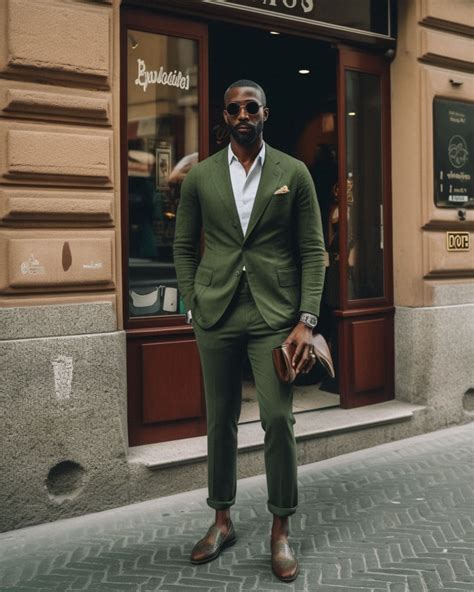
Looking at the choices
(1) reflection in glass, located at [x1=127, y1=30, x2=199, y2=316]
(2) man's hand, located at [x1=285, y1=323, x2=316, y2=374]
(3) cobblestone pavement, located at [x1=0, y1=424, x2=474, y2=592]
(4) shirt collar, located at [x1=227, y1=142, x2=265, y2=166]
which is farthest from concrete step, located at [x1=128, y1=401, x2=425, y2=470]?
(4) shirt collar, located at [x1=227, y1=142, x2=265, y2=166]

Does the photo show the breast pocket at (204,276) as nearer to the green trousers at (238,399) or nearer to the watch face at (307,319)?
the green trousers at (238,399)

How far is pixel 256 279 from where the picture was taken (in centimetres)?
415

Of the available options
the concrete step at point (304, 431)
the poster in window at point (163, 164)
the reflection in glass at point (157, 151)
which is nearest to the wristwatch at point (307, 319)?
the concrete step at point (304, 431)

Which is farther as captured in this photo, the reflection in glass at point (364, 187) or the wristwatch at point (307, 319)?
the reflection in glass at point (364, 187)

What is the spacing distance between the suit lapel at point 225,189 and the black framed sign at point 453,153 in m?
3.50

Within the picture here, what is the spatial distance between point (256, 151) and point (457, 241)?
3.67 metres

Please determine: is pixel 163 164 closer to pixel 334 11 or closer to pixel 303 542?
pixel 334 11

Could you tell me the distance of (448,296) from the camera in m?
7.33

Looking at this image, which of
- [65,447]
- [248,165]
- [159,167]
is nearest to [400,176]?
[159,167]

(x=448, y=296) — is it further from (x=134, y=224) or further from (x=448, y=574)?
(x=448, y=574)

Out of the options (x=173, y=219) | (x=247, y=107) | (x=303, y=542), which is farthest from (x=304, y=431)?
(x=247, y=107)

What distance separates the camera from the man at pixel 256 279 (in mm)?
4129

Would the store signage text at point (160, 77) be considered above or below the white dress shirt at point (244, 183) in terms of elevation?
above

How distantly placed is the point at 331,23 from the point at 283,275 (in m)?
3.40
